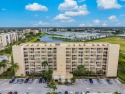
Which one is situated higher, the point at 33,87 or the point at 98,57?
the point at 98,57

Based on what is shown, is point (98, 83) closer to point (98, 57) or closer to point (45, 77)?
point (98, 57)

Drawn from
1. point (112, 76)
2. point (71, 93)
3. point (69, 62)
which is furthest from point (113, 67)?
point (71, 93)

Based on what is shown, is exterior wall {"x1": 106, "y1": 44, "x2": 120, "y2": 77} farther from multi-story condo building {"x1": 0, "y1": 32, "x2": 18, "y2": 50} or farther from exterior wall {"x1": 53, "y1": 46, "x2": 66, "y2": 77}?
multi-story condo building {"x1": 0, "y1": 32, "x2": 18, "y2": 50}

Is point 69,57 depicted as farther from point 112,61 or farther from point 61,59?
point 112,61

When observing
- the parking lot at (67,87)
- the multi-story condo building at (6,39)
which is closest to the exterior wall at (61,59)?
the parking lot at (67,87)

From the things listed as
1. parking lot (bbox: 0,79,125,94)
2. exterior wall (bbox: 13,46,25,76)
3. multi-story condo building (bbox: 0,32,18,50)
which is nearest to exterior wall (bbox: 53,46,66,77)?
parking lot (bbox: 0,79,125,94)

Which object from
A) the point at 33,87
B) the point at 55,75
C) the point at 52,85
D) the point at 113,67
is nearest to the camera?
the point at 52,85
